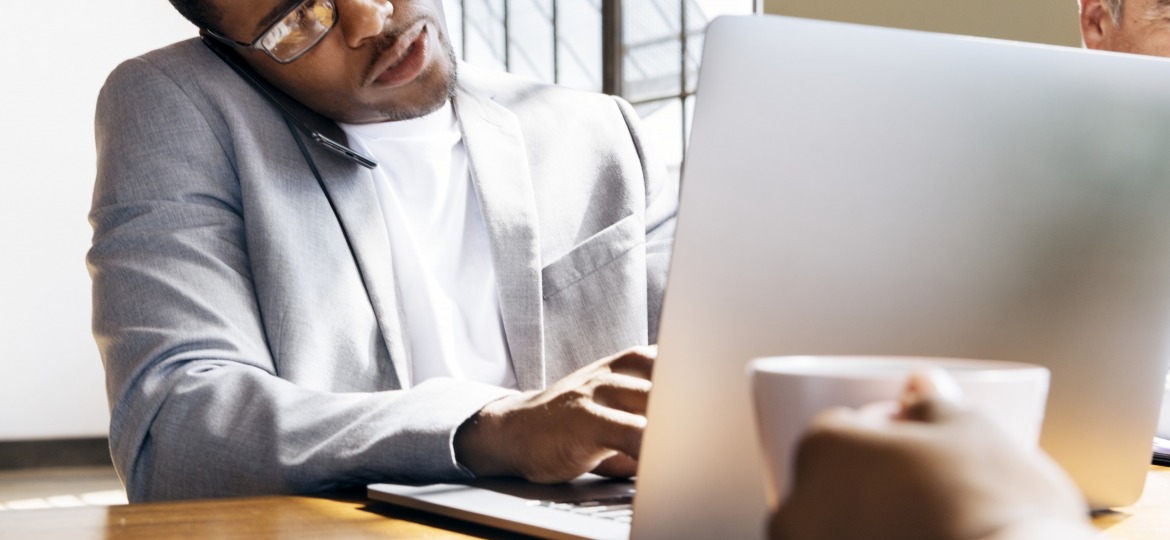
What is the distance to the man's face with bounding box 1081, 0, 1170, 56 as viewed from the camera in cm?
131

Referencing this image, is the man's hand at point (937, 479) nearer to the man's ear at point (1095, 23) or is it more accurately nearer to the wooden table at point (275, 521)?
the wooden table at point (275, 521)

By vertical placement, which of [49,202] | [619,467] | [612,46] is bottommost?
[49,202]

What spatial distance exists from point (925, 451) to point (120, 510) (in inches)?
22.5

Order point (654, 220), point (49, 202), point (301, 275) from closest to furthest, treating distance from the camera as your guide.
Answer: point (301, 275), point (654, 220), point (49, 202)

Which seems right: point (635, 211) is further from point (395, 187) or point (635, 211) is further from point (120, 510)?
point (120, 510)

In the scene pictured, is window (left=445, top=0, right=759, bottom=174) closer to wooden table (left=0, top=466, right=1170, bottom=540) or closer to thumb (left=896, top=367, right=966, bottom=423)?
wooden table (left=0, top=466, right=1170, bottom=540)

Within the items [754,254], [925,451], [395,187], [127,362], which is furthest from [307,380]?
[925,451]

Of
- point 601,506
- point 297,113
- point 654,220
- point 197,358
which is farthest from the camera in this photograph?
point 654,220

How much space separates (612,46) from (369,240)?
4538 millimetres

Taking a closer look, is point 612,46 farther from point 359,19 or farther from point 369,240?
point 369,240

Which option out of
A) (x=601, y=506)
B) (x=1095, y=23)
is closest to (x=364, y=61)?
(x=601, y=506)

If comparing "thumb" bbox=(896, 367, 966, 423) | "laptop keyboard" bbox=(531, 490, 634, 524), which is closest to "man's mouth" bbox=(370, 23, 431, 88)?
"laptop keyboard" bbox=(531, 490, 634, 524)

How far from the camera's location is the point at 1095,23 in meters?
1.39

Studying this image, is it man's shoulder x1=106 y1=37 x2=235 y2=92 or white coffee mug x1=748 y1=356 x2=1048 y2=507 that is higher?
man's shoulder x1=106 y1=37 x2=235 y2=92
